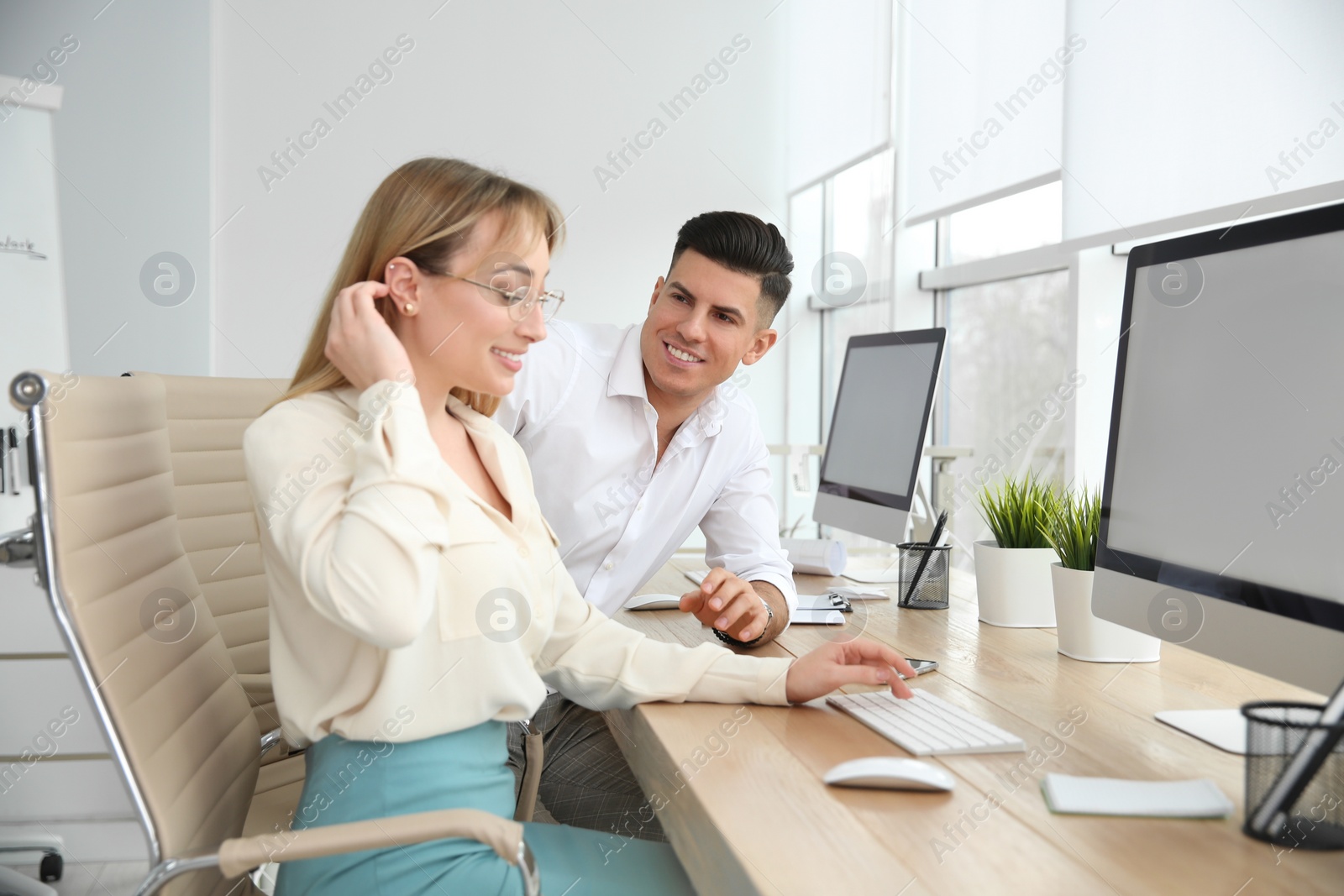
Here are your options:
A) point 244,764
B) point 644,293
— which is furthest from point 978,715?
point 644,293

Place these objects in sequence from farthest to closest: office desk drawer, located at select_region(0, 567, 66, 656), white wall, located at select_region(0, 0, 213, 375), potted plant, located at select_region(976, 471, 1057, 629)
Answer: white wall, located at select_region(0, 0, 213, 375), office desk drawer, located at select_region(0, 567, 66, 656), potted plant, located at select_region(976, 471, 1057, 629)

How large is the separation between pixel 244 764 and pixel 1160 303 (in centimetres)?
136

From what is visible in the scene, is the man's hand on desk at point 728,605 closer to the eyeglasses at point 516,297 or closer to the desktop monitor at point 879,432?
the eyeglasses at point 516,297

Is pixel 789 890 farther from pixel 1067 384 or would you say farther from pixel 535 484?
pixel 1067 384

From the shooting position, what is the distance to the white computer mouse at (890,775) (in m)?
0.93

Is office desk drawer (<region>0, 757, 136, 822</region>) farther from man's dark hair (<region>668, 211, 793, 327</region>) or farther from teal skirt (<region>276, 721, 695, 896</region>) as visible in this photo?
man's dark hair (<region>668, 211, 793, 327</region>)

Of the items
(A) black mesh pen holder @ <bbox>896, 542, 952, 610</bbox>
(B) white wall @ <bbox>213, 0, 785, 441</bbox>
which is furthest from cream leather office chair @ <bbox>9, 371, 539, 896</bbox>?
(B) white wall @ <bbox>213, 0, 785, 441</bbox>

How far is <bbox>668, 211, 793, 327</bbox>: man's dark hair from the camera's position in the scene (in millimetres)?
1984

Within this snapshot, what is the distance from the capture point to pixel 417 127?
4.71 metres

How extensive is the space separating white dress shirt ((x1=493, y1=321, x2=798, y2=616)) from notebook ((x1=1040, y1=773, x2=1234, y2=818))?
98 cm

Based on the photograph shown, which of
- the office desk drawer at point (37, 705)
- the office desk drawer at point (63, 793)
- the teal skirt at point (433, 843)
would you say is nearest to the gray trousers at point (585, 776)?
the teal skirt at point (433, 843)

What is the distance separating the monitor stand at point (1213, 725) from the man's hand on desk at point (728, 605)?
1.96ft

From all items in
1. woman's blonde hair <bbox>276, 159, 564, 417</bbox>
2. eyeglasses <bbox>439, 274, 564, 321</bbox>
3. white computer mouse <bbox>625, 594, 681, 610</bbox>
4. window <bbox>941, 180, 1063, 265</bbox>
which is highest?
window <bbox>941, 180, 1063, 265</bbox>

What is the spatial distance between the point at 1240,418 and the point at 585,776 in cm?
115
